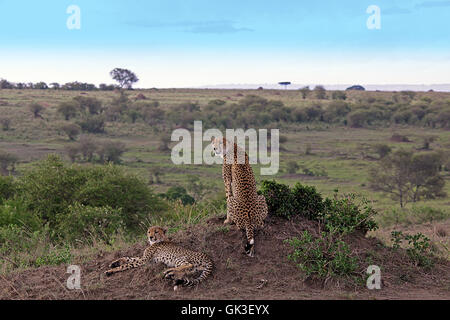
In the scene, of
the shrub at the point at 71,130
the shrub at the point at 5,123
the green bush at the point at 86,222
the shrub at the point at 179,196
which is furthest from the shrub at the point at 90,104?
the green bush at the point at 86,222

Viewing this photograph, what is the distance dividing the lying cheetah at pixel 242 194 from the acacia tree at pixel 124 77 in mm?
75875

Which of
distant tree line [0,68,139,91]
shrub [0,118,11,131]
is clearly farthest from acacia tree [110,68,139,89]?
shrub [0,118,11,131]

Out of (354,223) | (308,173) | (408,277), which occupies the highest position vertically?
(354,223)

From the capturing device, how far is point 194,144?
47281mm

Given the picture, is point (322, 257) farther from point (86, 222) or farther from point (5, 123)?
point (5, 123)

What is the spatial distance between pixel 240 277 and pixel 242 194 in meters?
1.11

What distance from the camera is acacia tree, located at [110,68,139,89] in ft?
265

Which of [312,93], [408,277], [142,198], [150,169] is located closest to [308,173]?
[150,169]

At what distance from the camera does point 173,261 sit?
6.34 m

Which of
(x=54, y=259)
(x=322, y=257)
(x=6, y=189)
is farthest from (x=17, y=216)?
(x=322, y=257)
